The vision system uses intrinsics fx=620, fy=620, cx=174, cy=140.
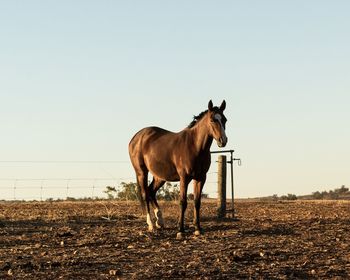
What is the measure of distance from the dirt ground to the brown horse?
0.82 meters

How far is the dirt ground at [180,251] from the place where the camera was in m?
8.30

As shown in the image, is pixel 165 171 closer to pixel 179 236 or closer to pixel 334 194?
pixel 179 236

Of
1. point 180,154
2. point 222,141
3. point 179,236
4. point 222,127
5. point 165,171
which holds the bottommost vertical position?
point 179,236

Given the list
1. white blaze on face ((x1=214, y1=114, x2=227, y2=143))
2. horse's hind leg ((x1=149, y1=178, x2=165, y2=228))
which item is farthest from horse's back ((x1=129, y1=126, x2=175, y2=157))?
white blaze on face ((x1=214, y1=114, x2=227, y2=143))

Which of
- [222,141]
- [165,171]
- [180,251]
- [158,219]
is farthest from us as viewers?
[158,219]

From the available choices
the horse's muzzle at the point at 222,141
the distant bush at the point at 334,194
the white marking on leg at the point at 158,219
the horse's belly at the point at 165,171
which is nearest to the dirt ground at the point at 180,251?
the white marking on leg at the point at 158,219

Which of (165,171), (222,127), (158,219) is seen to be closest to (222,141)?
(222,127)

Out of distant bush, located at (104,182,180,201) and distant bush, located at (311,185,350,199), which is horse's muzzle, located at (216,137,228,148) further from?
distant bush, located at (311,185,350,199)

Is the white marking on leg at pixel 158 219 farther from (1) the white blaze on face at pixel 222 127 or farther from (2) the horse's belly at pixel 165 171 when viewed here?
(1) the white blaze on face at pixel 222 127

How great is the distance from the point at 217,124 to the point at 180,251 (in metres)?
3.03

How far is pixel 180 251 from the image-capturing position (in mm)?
10180

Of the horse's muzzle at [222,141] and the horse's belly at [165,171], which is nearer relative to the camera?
the horse's muzzle at [222,141]

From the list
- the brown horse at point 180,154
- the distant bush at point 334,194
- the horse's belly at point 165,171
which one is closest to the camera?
the brown horse at point 180,154

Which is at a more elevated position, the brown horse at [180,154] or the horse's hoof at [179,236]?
the brown horse at [180,154]
